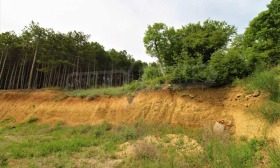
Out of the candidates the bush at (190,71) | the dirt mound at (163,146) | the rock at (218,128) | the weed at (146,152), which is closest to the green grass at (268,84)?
the rock at (218,128)

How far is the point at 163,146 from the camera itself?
917cm

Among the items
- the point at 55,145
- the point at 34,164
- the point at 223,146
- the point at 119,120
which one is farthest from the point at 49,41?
the point at 223,146

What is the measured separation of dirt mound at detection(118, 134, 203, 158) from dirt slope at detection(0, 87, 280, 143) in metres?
2.24

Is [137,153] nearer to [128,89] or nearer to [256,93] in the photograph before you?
[256,93]

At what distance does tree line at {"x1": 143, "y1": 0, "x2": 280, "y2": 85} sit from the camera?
11695 millimetres

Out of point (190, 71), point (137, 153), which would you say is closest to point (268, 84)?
point (190, 71)

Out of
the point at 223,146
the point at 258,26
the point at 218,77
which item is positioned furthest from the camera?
the point at 258,26

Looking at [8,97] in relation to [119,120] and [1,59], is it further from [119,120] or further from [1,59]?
[119,120]

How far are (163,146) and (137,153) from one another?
1474mm

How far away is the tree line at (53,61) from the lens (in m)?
27.0

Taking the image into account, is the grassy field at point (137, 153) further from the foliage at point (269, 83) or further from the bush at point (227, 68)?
the bush at point (227, 68)

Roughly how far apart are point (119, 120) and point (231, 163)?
10034mm

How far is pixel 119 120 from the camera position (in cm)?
1488

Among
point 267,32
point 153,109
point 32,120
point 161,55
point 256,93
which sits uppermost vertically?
point 267,32
